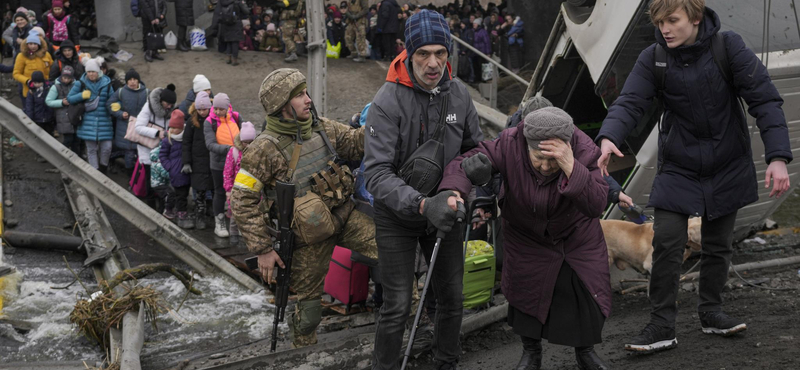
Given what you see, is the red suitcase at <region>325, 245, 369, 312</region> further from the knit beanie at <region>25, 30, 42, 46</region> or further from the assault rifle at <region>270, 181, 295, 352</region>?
the knit beanie at <region>25, 30, 42, 46</region>

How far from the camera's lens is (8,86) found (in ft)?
49.4

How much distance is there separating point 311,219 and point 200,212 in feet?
16.9

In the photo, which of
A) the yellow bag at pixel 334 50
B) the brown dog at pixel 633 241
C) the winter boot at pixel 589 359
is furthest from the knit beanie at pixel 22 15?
the winter boot at pixel 589 359

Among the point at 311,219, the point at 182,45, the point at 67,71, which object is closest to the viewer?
the point at 311,219

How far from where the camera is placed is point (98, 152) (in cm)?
1103

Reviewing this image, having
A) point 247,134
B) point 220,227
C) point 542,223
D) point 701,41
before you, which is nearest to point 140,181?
point 220,227

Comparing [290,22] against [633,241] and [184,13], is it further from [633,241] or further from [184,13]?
[633,241]

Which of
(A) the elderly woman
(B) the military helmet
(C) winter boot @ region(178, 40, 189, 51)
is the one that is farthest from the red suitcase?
(C) winter boot @ region(178, 40, 189, 51)

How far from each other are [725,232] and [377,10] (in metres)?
14.4

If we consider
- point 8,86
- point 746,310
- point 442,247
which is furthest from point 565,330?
point 8,86

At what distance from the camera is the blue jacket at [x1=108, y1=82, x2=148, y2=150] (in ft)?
34.7

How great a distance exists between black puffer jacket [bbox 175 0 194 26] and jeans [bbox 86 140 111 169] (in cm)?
645

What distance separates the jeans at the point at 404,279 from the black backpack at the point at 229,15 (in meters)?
12.8

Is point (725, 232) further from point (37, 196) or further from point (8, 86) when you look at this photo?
point (8, 86)
